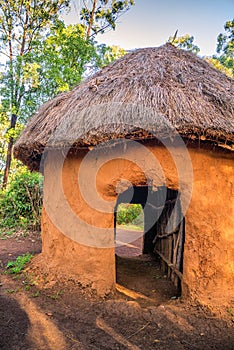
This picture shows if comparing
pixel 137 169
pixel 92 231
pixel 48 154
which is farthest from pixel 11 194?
pixel 137 169

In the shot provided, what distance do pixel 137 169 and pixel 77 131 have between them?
3.33 ft

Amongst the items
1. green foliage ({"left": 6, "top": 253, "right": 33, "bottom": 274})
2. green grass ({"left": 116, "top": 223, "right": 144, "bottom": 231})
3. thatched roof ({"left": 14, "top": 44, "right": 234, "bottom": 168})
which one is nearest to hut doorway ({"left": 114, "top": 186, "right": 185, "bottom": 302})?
thatched roof ({"left": 14, "top": 44, "right": 234, "bottom": 168})

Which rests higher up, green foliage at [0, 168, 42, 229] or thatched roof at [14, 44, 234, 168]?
thatched roof at [14, 44, 234, 168]

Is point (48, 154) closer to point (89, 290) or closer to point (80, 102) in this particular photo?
point (80, 102)

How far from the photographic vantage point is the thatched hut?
4.17 meters

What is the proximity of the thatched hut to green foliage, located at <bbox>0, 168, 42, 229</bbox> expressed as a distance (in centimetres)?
520

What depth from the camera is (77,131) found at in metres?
4.42

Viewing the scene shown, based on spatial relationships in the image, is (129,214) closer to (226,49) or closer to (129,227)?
(129,227)

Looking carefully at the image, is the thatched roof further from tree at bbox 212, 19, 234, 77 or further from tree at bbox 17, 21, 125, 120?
tree at bbox 212, 19, 234, 77

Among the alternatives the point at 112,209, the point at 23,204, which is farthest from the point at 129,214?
the point at 112,209

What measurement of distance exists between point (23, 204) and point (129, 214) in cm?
786

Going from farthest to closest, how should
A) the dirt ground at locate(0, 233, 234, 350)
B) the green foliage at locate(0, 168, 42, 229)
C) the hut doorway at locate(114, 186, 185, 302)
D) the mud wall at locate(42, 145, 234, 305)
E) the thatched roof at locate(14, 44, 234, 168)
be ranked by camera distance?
the green foliage at locate(0, 168, 42, 229)
the hut doorway at locate(114, 186, 185, 302)
the mud wall at locate(42, 145, 234, 305)
the thatched roof at locate(14, 44, 234, 168)
the dirt ground at locate(0, 233, 234, 350)

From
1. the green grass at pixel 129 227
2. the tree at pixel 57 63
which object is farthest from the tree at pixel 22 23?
the green grass at pixel 129 227

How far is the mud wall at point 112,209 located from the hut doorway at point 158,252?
3.05 feet
